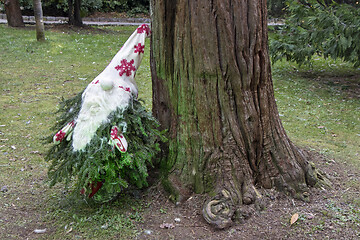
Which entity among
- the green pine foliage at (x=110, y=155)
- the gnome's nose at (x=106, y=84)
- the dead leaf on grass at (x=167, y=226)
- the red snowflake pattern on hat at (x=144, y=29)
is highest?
the red snowflake pattern on hat at (x=144, y=29)

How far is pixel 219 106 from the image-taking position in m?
3.27

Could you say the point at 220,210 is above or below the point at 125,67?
below

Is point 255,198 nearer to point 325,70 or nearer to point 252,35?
point 252,35

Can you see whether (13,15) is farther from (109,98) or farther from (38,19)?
(109,98)

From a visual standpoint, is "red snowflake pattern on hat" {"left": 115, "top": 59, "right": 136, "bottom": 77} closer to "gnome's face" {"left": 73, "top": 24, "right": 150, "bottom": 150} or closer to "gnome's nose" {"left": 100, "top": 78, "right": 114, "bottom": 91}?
"gnome's face" {"left": 73, "top": 24, "right": 150, "bottom": 150}

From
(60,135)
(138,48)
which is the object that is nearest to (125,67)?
(138,48)

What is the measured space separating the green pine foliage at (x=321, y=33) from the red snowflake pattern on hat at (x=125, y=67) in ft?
19.2

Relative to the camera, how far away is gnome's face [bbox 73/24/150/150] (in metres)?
3.20

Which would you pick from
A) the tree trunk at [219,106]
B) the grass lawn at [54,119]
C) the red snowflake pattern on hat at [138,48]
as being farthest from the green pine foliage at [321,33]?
the red snowflake pattern on hat at [138,48]

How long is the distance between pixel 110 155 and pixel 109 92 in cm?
60

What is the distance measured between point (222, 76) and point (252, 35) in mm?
449

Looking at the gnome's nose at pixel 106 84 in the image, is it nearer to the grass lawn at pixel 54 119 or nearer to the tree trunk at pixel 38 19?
the grass lawn at pixel 54 119

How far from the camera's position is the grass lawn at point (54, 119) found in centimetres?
337

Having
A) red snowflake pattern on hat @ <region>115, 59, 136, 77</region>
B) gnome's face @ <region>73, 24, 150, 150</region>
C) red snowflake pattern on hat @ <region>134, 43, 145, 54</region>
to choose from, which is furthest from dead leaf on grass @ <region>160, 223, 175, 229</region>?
red snowflake pattern on hat @ <region>134, 43, 145, 54</region>
